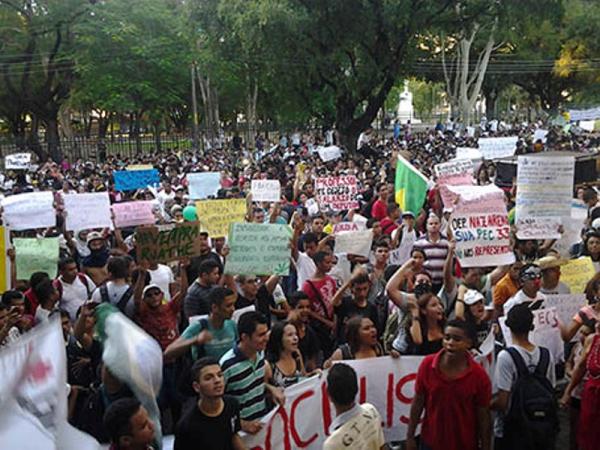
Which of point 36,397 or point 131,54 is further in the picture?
point 131,54

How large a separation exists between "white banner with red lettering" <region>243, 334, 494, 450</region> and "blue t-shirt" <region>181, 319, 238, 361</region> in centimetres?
63

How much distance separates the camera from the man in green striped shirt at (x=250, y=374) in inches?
164

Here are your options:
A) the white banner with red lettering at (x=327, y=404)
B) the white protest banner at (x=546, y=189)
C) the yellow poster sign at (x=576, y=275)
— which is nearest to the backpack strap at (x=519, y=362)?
the white banner with red lettering at (x=327, y=404)

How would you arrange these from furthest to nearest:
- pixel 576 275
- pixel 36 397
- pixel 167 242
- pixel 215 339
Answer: pixel 167 242
pixel 576 275
pixel 215 339
pixel 36 397

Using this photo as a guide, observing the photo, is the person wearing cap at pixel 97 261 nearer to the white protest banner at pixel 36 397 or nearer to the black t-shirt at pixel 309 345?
the black t-shirt at pixel 309 345

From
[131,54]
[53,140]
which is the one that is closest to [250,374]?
[131,54]

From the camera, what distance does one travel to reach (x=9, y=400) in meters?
2.21

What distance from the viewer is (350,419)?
344cm

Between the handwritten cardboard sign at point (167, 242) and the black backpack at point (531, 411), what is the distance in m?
3.21

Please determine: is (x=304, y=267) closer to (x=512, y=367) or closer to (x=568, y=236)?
(x=512, y=367)

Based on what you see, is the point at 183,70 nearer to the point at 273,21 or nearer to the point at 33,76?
the point at 33,76

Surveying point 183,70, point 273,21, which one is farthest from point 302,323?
point 183,70

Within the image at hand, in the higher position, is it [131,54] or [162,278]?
[131,54]

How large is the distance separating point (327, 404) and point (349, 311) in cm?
128
